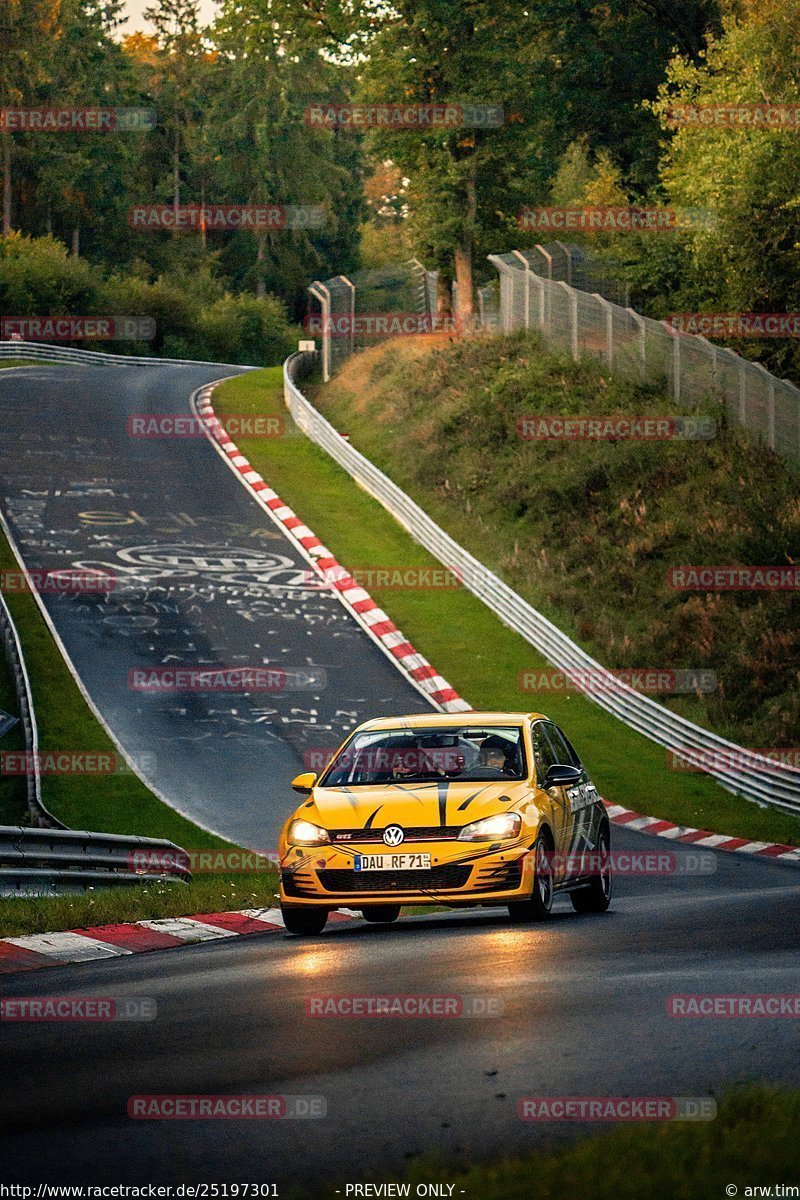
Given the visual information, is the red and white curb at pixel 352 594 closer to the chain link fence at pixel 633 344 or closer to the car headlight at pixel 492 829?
the chain link fence at pixel 633 344

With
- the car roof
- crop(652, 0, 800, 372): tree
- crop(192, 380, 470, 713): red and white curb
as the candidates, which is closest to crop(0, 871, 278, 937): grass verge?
the car roof

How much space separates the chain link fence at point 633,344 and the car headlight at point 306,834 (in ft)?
76.9

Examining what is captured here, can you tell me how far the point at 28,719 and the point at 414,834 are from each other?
493 inches

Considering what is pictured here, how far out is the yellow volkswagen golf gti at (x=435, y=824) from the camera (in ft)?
39.2

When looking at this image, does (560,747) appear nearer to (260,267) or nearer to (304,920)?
(304,920)

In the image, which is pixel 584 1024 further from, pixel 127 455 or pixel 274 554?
pixel 127 455

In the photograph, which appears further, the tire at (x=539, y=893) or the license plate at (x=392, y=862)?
the tire at (x=539, y=893)

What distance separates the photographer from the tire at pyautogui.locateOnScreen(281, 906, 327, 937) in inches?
487

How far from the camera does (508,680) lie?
94.2 feet

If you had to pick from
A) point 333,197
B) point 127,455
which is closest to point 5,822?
point 127,455

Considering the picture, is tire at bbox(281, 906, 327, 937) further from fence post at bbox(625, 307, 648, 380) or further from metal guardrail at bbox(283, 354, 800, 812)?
fence post at bbox(625, 307, 648, 380)

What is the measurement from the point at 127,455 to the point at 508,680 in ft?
63.3

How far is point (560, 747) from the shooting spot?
46.6 feet

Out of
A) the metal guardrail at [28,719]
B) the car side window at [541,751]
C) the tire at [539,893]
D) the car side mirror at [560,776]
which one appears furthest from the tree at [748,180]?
the tire at [539,893]
